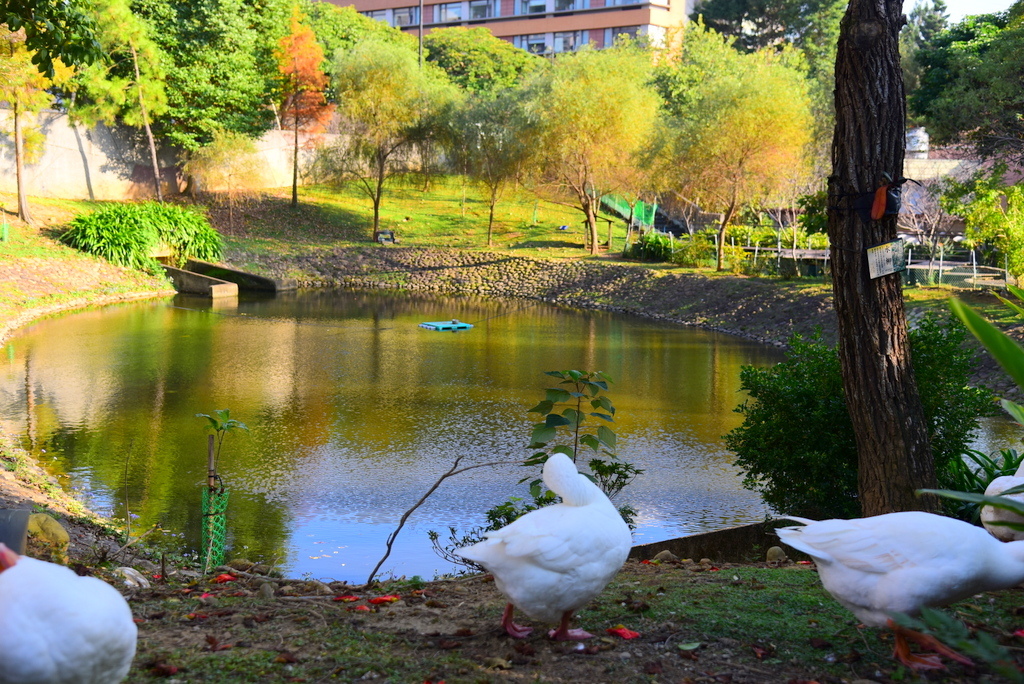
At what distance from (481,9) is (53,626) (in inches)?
2936

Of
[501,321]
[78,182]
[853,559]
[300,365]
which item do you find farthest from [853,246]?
[78,182]

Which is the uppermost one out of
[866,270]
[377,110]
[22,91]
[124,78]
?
[124,78]

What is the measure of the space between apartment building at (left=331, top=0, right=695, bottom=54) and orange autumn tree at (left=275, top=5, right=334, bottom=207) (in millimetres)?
24296

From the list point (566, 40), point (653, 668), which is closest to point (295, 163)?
point (653, 668)

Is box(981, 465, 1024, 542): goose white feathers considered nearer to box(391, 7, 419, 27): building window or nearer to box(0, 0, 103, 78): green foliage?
box(0, 0, 103, 78): green foliage

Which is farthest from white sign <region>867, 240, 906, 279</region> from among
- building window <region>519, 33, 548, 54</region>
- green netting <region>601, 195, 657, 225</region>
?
building window <region>519, 33, 548, 54</region>

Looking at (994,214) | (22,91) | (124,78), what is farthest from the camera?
(124,78)

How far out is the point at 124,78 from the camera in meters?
31.7

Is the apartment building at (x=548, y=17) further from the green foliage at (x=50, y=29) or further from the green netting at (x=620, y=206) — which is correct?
the green foliage at (x=50, y=29)

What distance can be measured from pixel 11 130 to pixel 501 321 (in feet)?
58.6

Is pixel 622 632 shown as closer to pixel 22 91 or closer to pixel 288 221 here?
pixel 22 91

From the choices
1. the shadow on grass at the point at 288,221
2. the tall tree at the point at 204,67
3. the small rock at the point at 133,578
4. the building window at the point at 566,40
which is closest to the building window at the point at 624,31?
the building window at the point at 566,40

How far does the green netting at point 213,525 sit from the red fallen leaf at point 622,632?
111 inches

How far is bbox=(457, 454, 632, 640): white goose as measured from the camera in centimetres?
330
